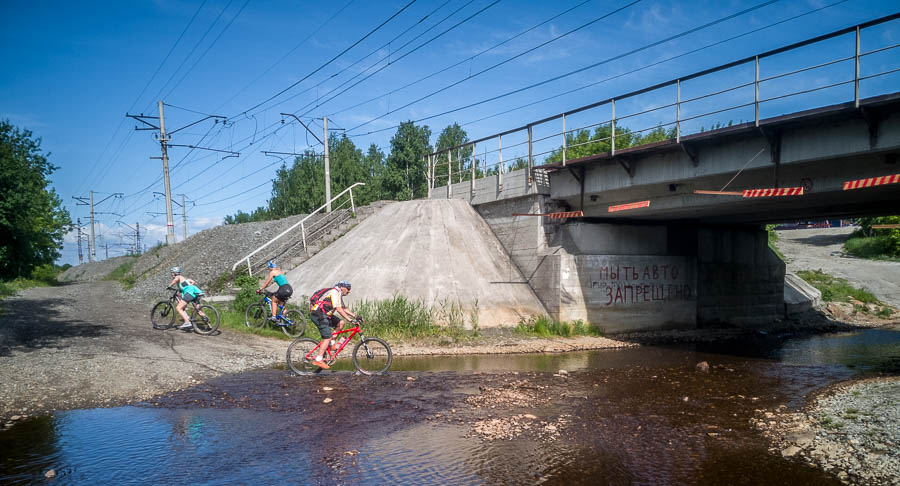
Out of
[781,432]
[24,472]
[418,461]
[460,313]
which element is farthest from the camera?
[460,313]

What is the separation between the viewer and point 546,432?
864cm

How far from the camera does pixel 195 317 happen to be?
16.9 metres

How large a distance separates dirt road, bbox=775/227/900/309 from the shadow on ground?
39948 millimetres

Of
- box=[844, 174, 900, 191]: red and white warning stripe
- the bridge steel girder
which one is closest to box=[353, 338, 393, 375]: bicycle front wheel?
the bridge steel girder

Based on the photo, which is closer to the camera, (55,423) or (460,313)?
(55,423)

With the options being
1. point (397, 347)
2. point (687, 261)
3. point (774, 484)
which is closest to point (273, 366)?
point (397, 347)

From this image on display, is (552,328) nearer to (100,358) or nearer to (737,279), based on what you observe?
(737,279)

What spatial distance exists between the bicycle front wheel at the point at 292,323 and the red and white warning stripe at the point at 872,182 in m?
15.8

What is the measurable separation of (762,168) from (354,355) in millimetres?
12471

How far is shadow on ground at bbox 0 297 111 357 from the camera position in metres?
13.1

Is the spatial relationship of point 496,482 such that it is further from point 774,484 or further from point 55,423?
point 55,423

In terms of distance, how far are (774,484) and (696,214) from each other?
51.8ft

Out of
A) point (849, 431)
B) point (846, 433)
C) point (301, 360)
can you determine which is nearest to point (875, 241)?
point (849, 431)

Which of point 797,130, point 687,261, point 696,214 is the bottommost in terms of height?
point 687,261
